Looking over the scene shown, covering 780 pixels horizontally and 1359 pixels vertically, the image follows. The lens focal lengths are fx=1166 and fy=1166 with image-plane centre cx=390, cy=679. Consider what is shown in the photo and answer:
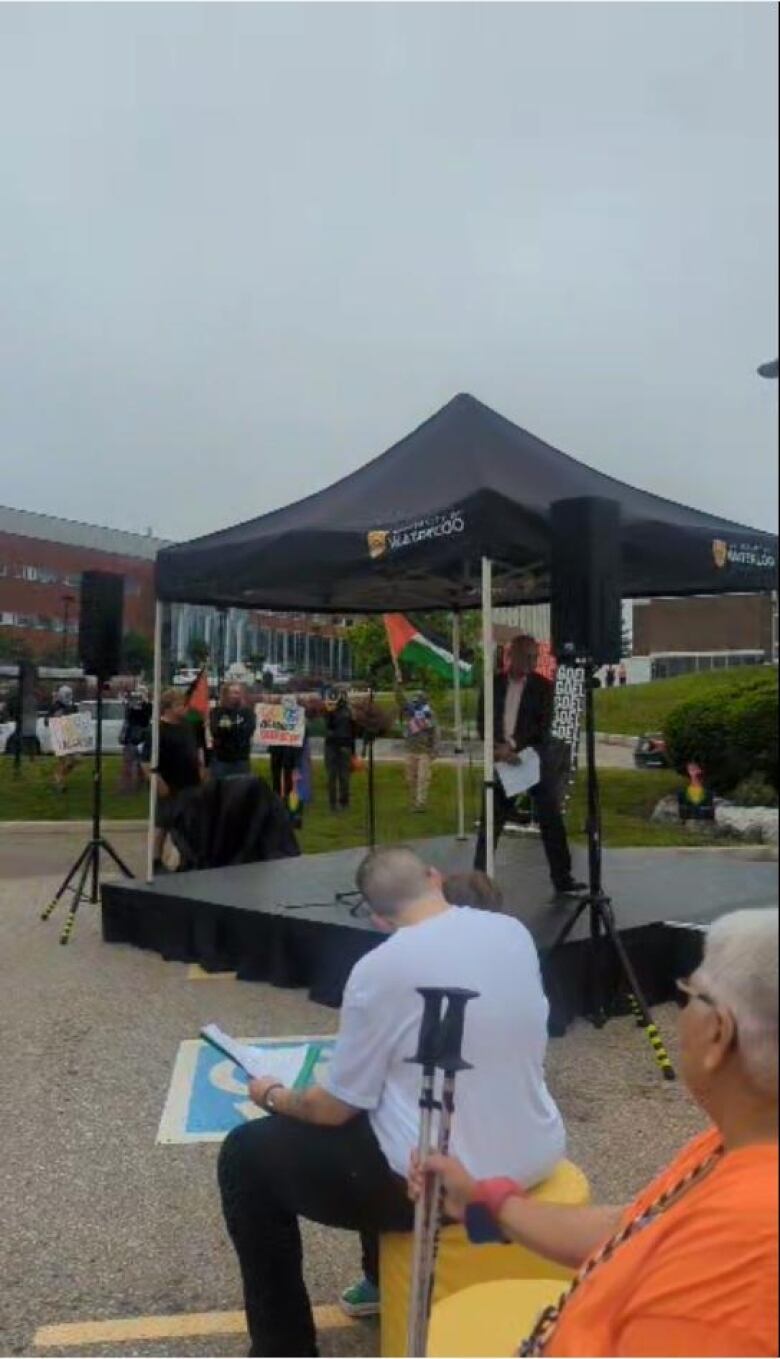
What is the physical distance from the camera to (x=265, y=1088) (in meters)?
2.61

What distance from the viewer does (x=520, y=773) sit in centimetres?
688

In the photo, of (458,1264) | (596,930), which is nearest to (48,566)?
(596,930)

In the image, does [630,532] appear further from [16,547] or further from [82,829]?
[16,547]

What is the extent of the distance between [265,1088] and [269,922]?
12.9 ft

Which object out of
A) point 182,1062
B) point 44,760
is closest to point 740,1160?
point 182,1062

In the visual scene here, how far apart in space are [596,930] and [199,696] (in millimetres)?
5800

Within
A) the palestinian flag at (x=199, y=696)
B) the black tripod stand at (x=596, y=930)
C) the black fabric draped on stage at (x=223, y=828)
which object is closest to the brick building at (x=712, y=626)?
the black tripod stand at (x=596, y=930)

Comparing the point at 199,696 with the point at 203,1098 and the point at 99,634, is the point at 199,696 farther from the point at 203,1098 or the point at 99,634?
the point at 203,1098

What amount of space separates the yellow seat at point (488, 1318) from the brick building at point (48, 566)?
49.3 metres

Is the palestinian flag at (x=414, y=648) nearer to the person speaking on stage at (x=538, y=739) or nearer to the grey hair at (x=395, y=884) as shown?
the person speaking on stage at (x=538, y=739)

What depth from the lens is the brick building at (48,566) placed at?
52.8m

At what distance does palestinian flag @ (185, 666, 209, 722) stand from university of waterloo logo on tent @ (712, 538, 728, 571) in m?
5.29

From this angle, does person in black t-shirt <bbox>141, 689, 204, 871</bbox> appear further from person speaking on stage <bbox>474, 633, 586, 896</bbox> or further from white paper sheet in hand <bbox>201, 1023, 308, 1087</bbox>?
white paper sheet in hand <bbox>201, 1023, 308, 1087</bbox>

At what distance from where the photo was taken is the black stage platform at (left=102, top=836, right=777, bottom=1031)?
5.89 m
